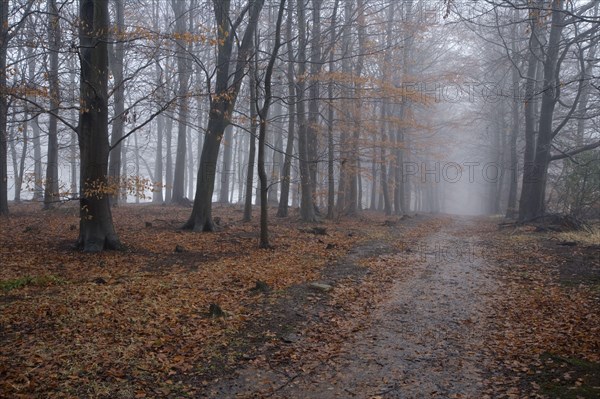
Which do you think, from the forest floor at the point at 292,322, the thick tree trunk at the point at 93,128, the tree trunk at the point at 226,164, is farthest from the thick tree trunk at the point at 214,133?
the tree trunk at the point at 226,164

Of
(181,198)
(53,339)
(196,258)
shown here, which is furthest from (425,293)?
(181,198)

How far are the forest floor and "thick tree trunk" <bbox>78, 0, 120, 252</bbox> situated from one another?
2.25 ft

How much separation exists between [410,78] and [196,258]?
13.9 meters

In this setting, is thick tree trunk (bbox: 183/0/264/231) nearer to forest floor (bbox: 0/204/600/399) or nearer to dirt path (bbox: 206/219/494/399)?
forest floor (bbox: 0/204/600/399)

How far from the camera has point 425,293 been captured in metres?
8.52

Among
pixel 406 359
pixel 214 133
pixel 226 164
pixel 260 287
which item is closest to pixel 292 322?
pixel 260 287

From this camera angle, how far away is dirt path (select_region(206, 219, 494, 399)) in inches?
191

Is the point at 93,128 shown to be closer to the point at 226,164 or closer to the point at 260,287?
the point at 260,287

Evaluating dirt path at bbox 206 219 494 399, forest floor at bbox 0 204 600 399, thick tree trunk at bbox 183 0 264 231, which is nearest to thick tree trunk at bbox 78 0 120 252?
forest floor at bbox 0 204 600 399

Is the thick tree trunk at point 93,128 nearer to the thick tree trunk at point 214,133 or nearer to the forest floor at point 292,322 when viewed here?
the forest floor at point 292,322

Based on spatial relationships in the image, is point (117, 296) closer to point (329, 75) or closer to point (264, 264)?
point (264, 264)

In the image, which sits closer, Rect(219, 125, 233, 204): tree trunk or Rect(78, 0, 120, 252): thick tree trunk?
Rect(78, 0, 120, 252): thick tree trunk

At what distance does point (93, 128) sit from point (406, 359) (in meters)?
8.25

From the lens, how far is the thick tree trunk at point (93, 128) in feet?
33.6
